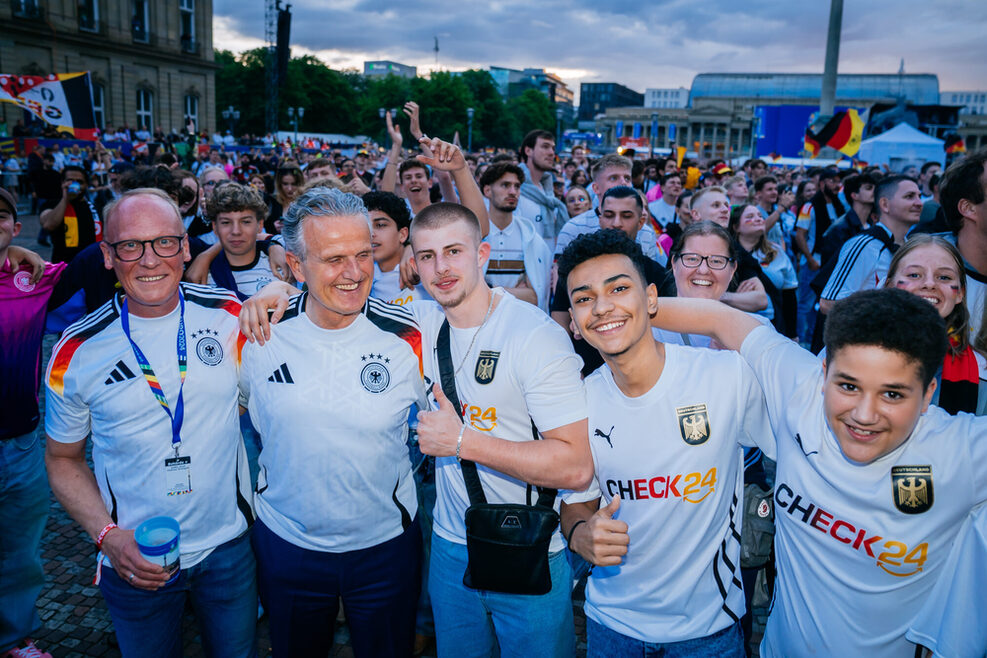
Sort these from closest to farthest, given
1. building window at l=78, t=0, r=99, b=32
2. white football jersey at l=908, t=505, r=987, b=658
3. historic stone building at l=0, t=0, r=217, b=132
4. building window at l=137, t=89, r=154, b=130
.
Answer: white football jersey at l=908, t=505, r=987, b=658
historic stone building at l=0, t=0, r=217, b=132
building window at l=78, t=0, r=99, b=32
building window at l=137, t=89, r=154, b=130

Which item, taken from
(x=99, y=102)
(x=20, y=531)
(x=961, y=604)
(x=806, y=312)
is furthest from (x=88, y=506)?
(x=99, y=102)

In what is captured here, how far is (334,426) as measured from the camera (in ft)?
8.25

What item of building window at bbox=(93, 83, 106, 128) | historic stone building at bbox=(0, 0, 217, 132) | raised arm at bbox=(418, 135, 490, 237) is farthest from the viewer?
building window at bbox=(93, 83, 106, 128)

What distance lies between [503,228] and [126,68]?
4317 cm

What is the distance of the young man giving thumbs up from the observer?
2.27m

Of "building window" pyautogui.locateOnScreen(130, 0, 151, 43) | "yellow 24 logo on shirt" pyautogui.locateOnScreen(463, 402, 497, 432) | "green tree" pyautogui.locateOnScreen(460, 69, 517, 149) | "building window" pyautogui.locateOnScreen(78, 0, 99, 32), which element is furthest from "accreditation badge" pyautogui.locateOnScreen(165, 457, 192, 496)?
"green tree" pyautogui.locateOnScreen(460, 69, 517, 149)

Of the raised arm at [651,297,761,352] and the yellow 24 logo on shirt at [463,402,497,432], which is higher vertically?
the raised arm at [651,297,761,352]

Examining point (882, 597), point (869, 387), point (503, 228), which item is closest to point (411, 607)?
point (882, 597)

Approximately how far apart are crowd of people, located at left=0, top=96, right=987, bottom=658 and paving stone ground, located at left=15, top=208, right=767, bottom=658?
1.09m

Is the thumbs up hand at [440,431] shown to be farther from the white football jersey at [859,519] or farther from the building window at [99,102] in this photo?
the building window at [99,102]

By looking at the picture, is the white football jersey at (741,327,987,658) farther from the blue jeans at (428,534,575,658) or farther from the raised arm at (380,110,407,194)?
the raised arm at (380,110,407,194)

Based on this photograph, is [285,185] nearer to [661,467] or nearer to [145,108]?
[661,467]

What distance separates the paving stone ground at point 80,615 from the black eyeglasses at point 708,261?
7.31 ft

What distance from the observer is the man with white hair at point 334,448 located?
2.53m
